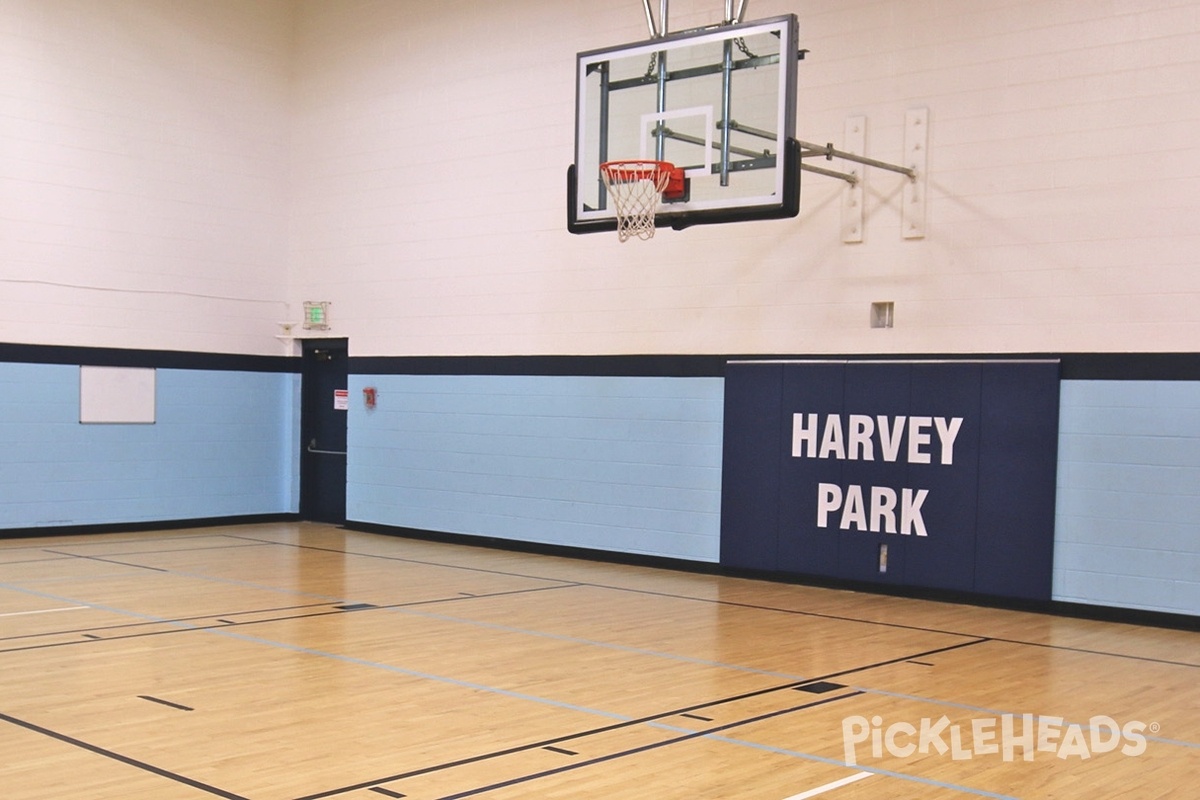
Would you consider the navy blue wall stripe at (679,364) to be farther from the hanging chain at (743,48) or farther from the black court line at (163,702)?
the black court line at (163,702)

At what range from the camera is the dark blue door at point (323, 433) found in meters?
15.0

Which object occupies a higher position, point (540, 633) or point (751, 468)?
point (751, 468)

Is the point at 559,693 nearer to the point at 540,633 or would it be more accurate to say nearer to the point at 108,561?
the point at 540,633

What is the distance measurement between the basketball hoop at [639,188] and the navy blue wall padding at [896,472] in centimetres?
202

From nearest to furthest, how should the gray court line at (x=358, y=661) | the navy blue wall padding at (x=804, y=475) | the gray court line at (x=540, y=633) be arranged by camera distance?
the gray court line at (x=358, y=661), the gray court line at (x=540, y=633), the navy blue wall padding at (x=804, y=475)

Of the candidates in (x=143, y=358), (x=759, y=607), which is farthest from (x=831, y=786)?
(x=143, y=358)

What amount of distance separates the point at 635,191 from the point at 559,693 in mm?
4571

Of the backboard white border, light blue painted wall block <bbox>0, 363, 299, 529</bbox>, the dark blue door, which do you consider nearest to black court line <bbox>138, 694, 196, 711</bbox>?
the backboard white border

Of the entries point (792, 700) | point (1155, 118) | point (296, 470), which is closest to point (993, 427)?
point (1155, 118)

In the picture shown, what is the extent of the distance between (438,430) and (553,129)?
3519 millimetres

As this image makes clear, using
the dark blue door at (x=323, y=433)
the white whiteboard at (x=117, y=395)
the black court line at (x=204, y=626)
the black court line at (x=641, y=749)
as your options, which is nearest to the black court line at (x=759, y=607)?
the black court line at (x=204, y=626)

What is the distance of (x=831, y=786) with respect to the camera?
4797 mm

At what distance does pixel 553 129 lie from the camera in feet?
41.2

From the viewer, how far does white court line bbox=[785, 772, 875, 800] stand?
15.3ft
